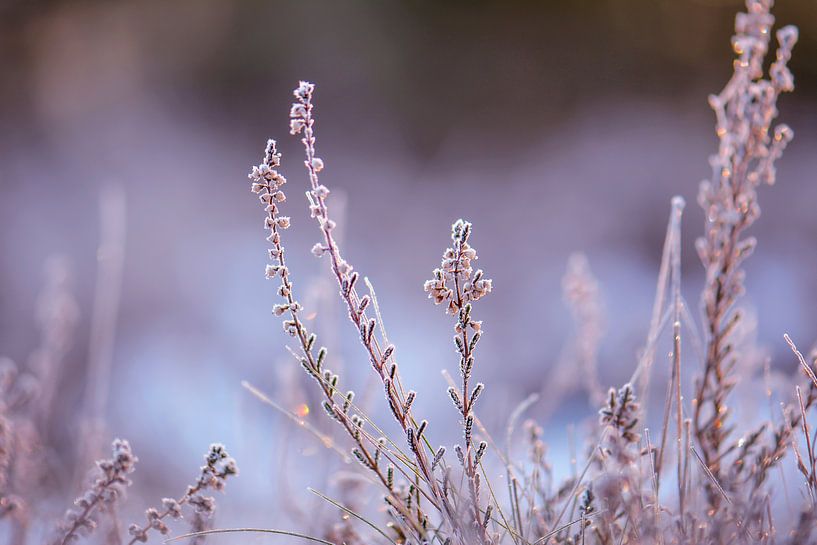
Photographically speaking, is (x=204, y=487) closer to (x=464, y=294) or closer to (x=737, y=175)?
(x=464, y=294)

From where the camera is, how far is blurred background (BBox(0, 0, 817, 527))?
145 inches

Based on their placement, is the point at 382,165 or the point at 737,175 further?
the point at 382,165

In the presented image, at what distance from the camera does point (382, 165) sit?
17.9 feet

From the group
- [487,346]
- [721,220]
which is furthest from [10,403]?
[487,346]

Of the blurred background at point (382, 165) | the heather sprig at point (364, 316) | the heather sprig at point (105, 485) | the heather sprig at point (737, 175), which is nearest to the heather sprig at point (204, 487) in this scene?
the heather sprig at point (105, 485)

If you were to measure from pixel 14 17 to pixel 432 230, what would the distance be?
367 cm

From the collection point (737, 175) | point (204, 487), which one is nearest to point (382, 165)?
point (737, 175)

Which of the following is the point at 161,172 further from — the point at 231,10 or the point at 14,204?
the point at 231,10

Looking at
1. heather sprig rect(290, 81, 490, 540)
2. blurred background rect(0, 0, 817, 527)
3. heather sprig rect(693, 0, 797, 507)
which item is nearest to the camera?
heather sprig rect(290, 81, 490, 540)

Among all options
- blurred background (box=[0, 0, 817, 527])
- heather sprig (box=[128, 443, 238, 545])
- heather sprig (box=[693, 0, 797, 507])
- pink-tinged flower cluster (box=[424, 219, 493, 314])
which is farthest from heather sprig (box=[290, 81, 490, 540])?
blurred background (box=[0, 0, 817, 527])

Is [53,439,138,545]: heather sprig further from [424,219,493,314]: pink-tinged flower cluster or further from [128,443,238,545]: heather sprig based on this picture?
[424,219,493,314]: pink-tinged flower cluster

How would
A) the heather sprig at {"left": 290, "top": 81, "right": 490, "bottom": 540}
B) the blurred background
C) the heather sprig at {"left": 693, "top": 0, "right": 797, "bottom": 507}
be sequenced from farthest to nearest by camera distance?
the blurred background, the heather sprig at {"left": 693, "top": 0, "right": 797, "bottom": 507}, the heather sprig at {"left": 290, "top": 81, "right": 490, "bottom": 540}

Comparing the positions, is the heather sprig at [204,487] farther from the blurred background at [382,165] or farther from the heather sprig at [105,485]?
the blurred background at [382,165]

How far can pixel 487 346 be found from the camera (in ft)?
12.2
